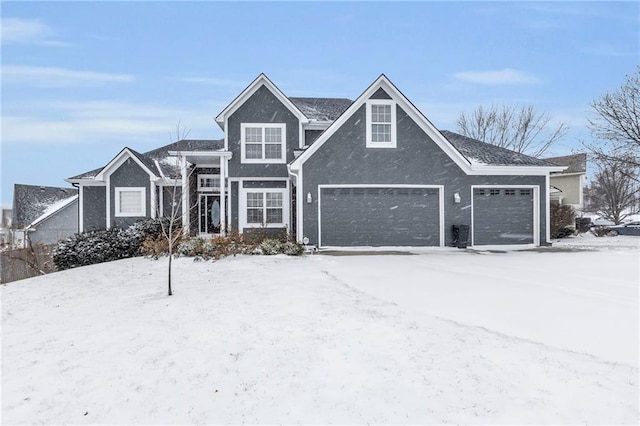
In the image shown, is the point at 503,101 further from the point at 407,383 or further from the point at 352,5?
the point at 407,383

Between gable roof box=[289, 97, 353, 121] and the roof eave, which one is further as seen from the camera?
gable roof box=[289, 97, 353, 121]

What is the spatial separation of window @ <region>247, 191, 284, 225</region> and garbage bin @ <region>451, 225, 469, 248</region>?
8039 mm

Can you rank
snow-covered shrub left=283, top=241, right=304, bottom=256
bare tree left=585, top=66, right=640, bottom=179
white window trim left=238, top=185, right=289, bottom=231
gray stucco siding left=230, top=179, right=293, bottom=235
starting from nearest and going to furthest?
snow-covered shrub left=283, top=241, right=304, bottom=256 < white window trim left=238, top=185, right=289, bottom=231 < gray stucco siding left=230, top=179, right=293, bottom=235 < bare tree left=585, top=66, right=640, bottom=179

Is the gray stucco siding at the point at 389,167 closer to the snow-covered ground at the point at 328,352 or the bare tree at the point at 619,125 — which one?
the snow-covered ground at the point at 328,352

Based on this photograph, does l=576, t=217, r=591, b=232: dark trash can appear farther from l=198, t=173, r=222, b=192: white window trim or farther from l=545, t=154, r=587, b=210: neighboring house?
l=198, t=173, r=222, b=192: white window trim

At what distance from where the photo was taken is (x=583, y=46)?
20781mm

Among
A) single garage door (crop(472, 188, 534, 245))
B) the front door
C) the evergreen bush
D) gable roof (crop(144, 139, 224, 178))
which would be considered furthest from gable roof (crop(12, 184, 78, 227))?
single garage door (crop(472, 188, 534, 245))

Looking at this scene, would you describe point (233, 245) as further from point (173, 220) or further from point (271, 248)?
point (173, 220)

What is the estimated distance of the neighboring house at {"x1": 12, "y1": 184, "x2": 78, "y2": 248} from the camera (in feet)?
94.4

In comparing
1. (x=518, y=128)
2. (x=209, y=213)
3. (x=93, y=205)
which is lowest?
(x=209, y=213)

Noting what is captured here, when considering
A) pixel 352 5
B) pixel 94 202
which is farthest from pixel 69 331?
pixel 94 202

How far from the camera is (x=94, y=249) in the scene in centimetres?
1487

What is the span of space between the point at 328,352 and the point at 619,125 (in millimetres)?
28164

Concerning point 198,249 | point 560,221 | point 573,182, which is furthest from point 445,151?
point 573,182
